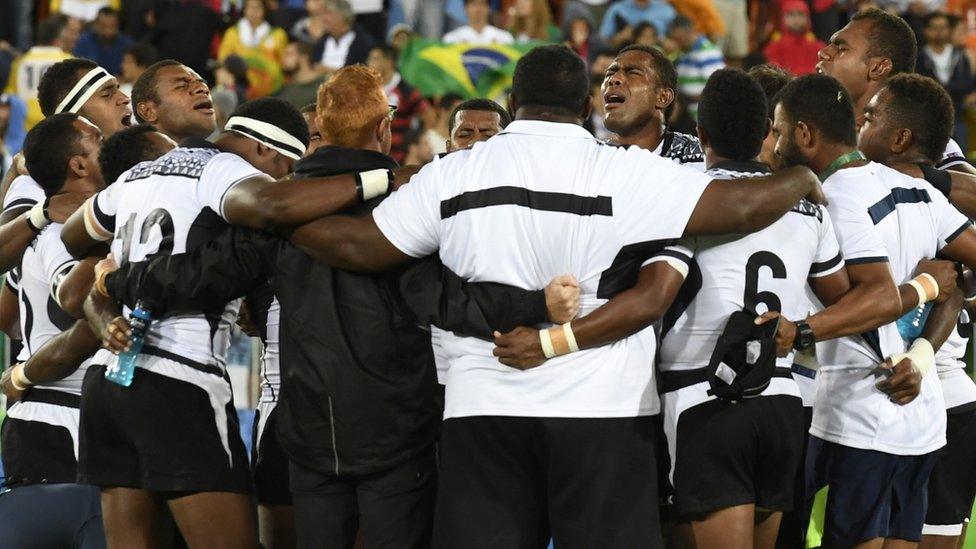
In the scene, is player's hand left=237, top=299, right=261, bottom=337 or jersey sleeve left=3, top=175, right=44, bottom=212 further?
jersey sleeve left=3, top=175, right=44, bottom=212

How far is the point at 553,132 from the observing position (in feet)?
14.1

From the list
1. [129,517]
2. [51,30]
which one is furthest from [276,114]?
[51,30]

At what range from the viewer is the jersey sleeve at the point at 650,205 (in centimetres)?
417

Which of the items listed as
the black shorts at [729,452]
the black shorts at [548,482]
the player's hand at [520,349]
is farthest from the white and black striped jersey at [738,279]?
the player's hand at [520,349]

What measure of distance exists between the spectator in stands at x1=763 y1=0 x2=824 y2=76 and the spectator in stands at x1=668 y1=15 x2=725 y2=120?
0.87m

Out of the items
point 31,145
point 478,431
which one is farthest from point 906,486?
point 31,145

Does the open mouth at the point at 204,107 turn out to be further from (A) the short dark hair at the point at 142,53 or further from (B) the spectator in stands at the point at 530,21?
(B) the spectator in stands at the point at 530,21

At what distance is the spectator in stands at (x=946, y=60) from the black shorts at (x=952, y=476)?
9.51 m

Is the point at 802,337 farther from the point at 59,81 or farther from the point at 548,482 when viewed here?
A: the point at 59,81

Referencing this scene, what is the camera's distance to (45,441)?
213 inches

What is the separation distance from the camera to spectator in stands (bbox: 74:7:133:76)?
14.5 metres

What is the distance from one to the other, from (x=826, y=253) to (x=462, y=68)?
9275mm

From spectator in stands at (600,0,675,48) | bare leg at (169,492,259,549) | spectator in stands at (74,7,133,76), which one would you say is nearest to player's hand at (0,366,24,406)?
bare leg at (169,492,259,549)

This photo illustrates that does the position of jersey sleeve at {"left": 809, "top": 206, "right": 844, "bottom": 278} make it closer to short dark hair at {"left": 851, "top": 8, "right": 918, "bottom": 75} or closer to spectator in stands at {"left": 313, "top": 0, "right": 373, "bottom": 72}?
short dark hair at {"left": 851, "top": 8, "right": 918, "bottom": 75}
